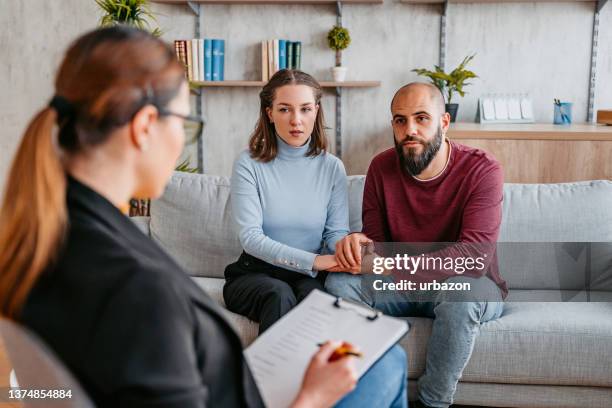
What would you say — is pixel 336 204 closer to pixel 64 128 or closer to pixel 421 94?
pixel 421 94

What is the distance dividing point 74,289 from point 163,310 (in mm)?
102

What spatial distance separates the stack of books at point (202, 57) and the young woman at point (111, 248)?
3037 millimetres

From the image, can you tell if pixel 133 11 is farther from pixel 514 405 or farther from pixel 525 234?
pixel 514 405

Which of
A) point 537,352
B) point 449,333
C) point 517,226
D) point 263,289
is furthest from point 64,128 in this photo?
point 517,226

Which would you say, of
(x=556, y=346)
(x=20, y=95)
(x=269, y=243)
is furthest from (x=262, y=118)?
(x=20, y=95)

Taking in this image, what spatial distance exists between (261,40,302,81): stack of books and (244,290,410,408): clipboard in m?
2.75

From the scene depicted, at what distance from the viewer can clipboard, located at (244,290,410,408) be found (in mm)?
1038

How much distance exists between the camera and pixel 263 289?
1938 mm

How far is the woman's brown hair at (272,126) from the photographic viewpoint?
2152mm

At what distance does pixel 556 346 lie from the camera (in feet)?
6.23

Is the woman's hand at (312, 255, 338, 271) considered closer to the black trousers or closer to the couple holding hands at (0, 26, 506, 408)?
the black trousers

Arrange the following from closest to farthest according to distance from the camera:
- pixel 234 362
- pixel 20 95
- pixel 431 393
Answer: pixel 234 362 < pixel 431 393 < pixel 20 95

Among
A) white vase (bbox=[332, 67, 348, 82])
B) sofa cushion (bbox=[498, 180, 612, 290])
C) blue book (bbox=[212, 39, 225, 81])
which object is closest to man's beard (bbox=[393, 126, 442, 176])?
sofa cushion (bbox=[498, 180, 612, 290])

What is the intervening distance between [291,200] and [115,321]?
1.49m
